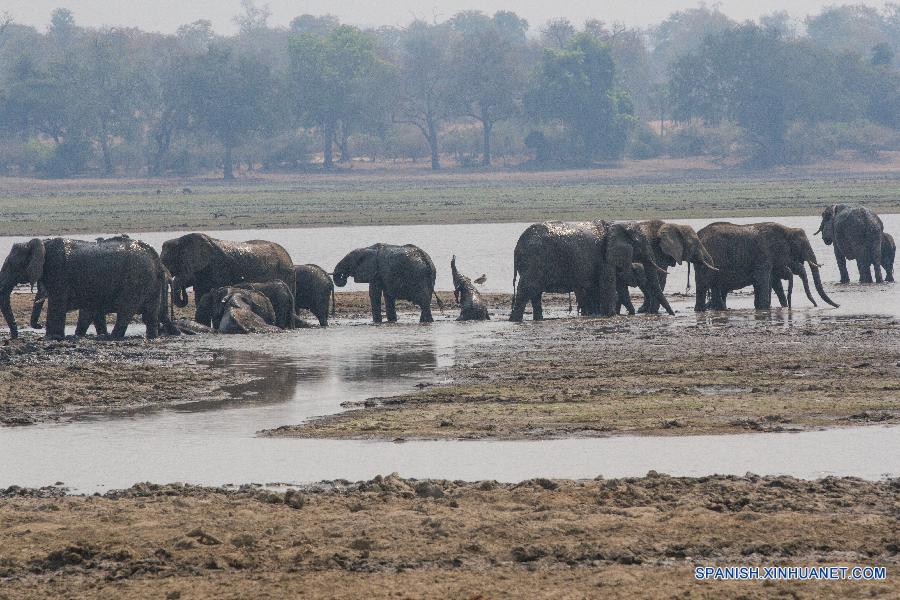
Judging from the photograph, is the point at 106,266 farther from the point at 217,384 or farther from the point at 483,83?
the point at 483,83

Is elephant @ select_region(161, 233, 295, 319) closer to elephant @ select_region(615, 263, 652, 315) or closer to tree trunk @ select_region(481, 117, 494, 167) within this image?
elephant @ select_region(615, 263, 652, 315)

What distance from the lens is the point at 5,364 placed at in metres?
17.6

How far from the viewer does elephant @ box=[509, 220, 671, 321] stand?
Result: 23656mm

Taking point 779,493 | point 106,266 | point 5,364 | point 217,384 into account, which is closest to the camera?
point 779,493

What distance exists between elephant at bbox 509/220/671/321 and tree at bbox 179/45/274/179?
272ft

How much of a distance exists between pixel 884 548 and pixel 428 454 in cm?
429

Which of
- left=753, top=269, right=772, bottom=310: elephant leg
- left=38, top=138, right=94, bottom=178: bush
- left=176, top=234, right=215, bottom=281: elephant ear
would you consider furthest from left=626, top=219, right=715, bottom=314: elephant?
left=38, top=138, right=94, bottom=178: bush

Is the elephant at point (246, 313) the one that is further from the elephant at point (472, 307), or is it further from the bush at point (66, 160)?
the bush at point (66, 160)

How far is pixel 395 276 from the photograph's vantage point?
79.1 ft

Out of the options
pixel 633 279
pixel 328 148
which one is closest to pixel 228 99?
pixel 328 148

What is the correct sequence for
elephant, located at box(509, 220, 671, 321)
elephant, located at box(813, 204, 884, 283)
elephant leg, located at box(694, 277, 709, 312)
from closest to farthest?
elephant, located at box(509, 220, 671, 321)
elephant leg, located at box(694, 277, 709, 312)
elephant, located at box(813, 204, 884, 283)

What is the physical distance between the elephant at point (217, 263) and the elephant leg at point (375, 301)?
1187 millimetres

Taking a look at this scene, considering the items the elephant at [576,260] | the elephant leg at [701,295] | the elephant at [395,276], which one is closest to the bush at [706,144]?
the elephant leg at [701,295]

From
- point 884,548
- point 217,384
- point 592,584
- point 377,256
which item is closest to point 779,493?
point 884,548
